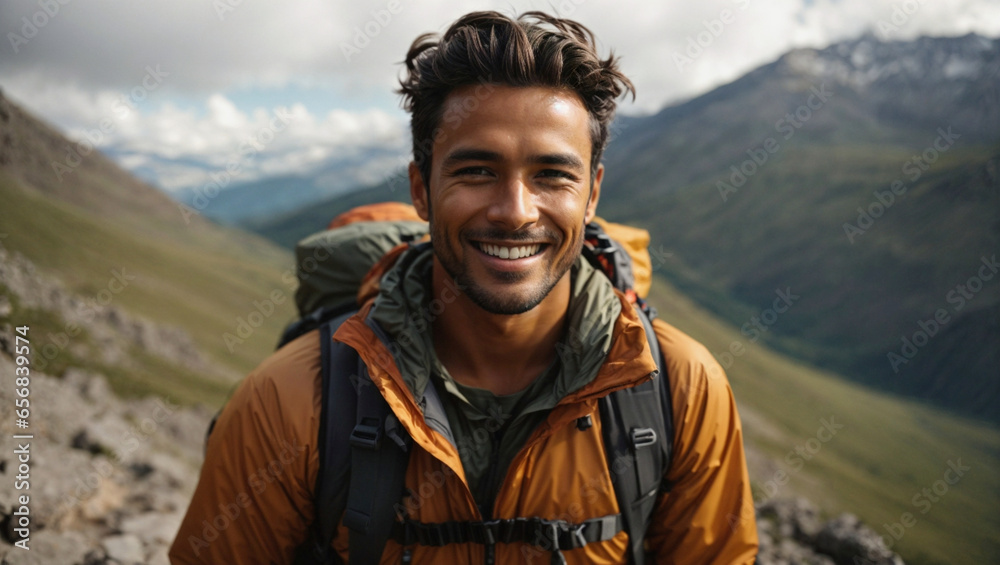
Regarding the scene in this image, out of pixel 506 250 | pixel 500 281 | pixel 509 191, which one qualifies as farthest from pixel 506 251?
pixel 509 191

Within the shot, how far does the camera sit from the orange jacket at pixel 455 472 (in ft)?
14.8

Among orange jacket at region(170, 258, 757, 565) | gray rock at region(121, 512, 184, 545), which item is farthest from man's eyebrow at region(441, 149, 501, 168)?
gray rock at region(121, 512, 184, 545)

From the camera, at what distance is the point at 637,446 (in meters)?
4.60

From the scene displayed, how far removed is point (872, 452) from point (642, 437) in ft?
440

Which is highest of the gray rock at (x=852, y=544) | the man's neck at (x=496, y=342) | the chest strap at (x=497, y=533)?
the man's neck at (x=496, y=342)

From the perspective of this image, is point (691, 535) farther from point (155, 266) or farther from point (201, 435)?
point (155, 266)

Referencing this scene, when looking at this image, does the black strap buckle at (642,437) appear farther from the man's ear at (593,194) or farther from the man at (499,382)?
the man's ear at (593,194)

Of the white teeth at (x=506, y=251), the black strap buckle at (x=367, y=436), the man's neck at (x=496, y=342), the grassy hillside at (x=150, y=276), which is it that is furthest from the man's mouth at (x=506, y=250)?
the grassy hillside at (x=150, y=276)

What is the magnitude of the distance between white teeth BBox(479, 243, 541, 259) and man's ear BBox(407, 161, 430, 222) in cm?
91

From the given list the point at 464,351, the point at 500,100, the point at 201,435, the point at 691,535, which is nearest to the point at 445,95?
→ the point at 500,100

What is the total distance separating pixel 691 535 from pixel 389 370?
2.78 meters

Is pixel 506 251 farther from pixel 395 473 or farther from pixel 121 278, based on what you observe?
pixel 121 278

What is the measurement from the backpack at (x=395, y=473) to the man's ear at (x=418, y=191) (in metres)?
1.31

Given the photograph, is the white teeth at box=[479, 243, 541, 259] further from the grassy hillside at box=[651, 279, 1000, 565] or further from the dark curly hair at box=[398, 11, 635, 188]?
the grassy hillside at box=[651, 279, 1000, 565]
